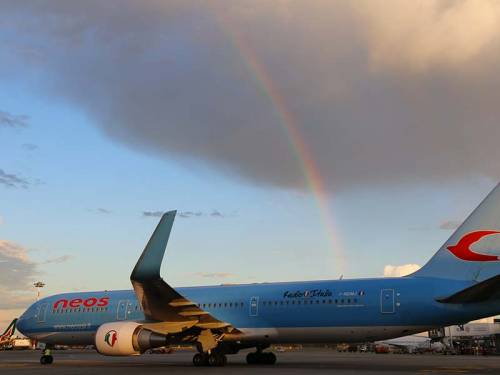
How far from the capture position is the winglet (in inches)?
788

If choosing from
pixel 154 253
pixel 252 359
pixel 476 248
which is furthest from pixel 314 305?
pixel 154 253

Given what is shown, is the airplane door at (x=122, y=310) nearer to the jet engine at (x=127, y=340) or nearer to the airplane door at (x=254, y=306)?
the jet engine at (x=127, y=340)

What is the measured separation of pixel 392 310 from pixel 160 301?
8.40m

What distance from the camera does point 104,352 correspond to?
2150cm

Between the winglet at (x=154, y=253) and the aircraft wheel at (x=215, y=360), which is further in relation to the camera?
the aircraft wheel at (x=215, y=360)

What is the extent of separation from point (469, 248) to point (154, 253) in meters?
11.0

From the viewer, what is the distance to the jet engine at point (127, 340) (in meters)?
21.3

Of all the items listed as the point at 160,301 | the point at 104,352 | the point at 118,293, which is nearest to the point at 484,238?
the point at 160,301

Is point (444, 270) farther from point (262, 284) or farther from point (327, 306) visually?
point (262, 284)

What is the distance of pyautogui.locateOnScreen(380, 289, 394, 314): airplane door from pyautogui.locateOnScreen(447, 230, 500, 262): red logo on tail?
2.68 metres

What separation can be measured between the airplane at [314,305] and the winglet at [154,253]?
0.03 m

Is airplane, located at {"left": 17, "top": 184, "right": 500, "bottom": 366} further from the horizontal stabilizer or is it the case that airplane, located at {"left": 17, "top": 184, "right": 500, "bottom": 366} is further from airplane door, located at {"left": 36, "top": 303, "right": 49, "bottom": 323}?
airplane door, located at {"left": 36, "top": 303, "right": 49, "bottom": 323}

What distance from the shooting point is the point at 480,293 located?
1911 cm

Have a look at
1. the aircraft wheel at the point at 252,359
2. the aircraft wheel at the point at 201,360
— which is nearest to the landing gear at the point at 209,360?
the aircraft wheel at the point at 201,360
